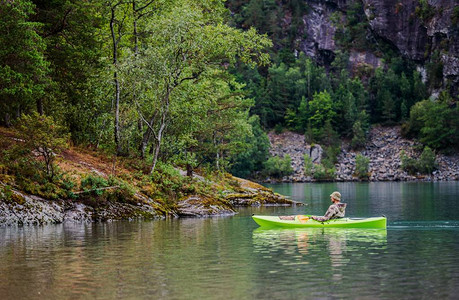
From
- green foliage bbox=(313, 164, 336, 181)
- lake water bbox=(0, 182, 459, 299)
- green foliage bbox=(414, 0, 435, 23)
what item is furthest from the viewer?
green foliage bbox=(414, 0, 435, 23)

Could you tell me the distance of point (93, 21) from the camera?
41.5m

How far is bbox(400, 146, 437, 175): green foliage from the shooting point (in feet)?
394

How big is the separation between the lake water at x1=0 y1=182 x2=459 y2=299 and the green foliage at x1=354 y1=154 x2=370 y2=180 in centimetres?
9367

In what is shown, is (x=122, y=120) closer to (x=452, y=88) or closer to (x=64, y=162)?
(x=64, y=162)

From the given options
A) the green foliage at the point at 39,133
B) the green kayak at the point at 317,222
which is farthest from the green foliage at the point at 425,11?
the green foliage at the point at 39,133

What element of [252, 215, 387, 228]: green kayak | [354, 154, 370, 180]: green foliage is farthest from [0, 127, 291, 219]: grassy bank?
[354, 154, 370, 180]: green foliage

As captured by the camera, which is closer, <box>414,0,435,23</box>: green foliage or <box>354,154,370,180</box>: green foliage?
<box>354,154,370,180</box>: green foliage

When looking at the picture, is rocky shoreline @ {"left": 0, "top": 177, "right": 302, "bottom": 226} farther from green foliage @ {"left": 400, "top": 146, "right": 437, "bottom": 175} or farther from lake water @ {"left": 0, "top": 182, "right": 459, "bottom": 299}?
green foliage @ {"left": 400, "top": 146, "right": 437, "bottom": 175}

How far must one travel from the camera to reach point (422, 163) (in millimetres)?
120375

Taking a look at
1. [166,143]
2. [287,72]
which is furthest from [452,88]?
[166,143]

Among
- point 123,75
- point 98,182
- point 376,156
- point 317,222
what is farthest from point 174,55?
point 376,156

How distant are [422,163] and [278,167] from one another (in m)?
28.6

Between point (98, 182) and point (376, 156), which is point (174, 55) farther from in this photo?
point (376, 156)

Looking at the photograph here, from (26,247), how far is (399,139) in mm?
125521
